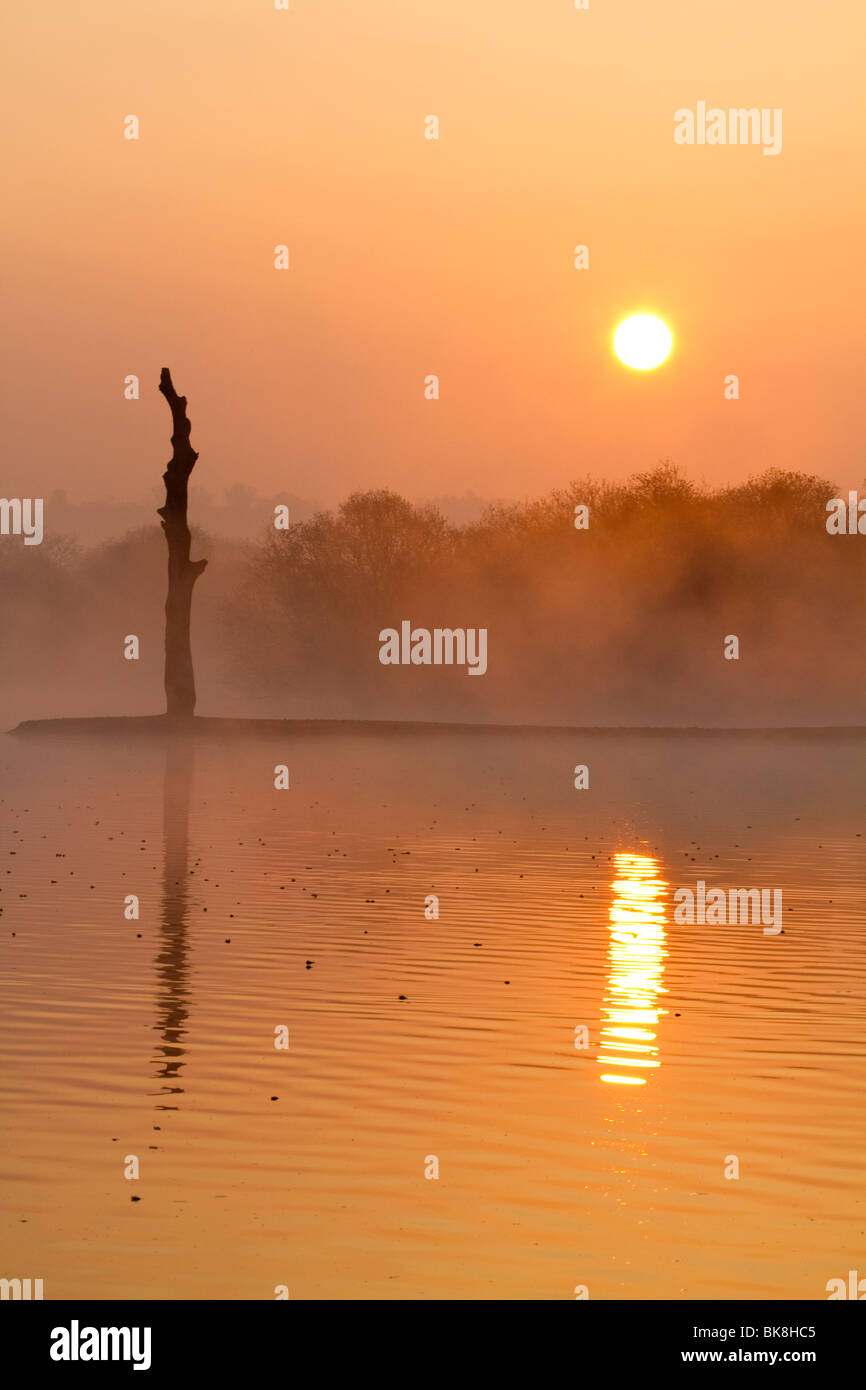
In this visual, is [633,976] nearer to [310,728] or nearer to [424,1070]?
[424,1070]

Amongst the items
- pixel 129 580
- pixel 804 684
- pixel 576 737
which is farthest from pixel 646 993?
pixel 129 580

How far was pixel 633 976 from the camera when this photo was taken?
14.6 meters

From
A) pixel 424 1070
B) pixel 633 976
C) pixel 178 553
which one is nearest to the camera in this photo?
pixel 424 1070

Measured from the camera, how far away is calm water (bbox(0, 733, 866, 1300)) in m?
7.81

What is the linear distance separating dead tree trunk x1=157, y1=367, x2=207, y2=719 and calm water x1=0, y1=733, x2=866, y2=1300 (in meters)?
34.5

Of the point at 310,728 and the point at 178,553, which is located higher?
the point at 178,553

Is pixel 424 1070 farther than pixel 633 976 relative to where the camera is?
No

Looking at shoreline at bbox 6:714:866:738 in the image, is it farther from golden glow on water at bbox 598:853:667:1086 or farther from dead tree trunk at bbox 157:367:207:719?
golden glow on water at bbox 598:853:667:1086

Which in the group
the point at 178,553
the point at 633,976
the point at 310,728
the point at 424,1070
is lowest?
the point at 424,1070

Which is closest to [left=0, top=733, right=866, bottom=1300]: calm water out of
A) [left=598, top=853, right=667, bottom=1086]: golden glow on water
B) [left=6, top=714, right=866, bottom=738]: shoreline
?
[left=598, top=853, right=667, bottom=1086]: golden glow on water

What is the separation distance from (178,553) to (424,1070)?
166ft

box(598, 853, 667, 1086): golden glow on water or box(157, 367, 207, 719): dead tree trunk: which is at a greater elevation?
box(157, 367, 207, 719): dead tree trunk

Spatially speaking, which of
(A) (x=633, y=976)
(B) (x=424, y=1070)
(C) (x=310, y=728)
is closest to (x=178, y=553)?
(C) (x=310, y=728)

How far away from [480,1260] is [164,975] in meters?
6.82
